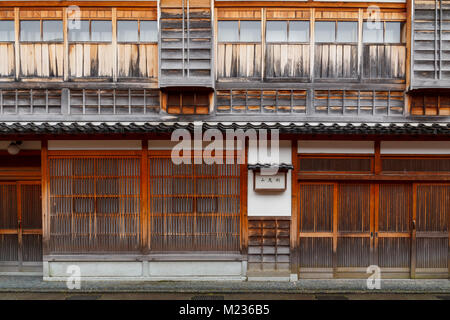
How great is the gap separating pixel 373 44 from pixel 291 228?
6.37 meters

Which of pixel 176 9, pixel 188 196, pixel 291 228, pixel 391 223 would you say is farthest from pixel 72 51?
pixel 391 223

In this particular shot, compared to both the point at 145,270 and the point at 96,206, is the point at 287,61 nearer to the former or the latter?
the point at 96,206

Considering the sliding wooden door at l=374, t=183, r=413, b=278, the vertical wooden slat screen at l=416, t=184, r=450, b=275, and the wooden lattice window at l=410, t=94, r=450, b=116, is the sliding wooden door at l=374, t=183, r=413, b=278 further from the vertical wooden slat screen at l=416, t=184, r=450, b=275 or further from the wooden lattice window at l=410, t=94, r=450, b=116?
the wooden lattice window at l=410, t=94, r=450, b=116

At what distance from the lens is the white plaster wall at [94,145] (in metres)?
8.80

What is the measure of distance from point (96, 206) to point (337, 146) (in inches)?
305

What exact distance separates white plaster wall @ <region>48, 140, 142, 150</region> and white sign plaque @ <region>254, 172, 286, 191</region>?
12.5 feet

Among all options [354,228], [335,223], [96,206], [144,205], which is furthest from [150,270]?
[354,228]

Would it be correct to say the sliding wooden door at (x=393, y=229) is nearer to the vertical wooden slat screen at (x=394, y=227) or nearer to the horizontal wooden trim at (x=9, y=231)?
the vertical wooden slat screen at (x=394, y=227)

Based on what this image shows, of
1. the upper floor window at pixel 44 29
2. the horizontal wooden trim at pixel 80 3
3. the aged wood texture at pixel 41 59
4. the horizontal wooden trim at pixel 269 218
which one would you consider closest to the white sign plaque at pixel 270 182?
the horizontal wooden trim at pixel 269 218

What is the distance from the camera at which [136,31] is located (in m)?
9.09

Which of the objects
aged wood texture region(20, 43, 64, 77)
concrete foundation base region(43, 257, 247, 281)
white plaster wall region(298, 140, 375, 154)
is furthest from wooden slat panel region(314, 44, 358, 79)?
aged wood texture region(20, 43, 64, 77)

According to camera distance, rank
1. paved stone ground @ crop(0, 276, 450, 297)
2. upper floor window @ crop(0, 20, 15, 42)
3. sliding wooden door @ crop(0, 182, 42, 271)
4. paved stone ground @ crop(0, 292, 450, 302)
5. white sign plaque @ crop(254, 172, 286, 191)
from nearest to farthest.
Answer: paved stone ground @ crop(0, 292, 450, 302) → paved stone ground @ crop(0, 276, 450, 297) → white sign plaque @ crop(254, 172, 286, 191) → upper floor window @ crop(0, 20, 15, 42) → sliding wooden door @ crop(0, 182, 42, 271)

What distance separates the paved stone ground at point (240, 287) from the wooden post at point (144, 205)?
1.18 meters

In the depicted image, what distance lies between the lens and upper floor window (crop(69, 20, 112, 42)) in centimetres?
906
